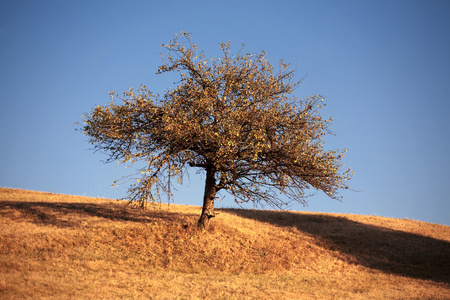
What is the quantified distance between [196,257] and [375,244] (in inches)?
717

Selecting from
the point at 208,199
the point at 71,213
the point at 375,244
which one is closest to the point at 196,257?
the point at 208,199

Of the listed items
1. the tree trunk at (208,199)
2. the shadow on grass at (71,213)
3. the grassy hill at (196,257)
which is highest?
the tree trunk at (208,199)

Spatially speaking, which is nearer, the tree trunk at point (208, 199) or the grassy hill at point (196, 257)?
the grassy hill at point (196, 257)

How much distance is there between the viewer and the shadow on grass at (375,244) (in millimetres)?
28812

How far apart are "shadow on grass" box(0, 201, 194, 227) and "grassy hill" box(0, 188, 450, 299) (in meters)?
0.08

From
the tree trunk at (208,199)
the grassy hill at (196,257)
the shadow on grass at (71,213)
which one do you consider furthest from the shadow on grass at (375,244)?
the tree trunk at (208,199)

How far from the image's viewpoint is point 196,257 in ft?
80.2

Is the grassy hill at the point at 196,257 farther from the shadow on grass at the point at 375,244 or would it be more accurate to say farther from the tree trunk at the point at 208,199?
the tree trunk at the point at 208,199

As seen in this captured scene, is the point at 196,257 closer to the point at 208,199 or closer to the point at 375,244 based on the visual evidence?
the point at 208,199

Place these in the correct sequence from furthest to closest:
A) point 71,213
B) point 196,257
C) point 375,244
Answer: point 375,244
point 71,213
point 196,257

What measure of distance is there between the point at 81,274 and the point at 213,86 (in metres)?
14.6

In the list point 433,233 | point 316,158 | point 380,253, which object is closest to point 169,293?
point 316,158

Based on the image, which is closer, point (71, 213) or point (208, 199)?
point (208, 199)

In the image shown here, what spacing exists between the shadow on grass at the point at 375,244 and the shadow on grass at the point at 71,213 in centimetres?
1050
